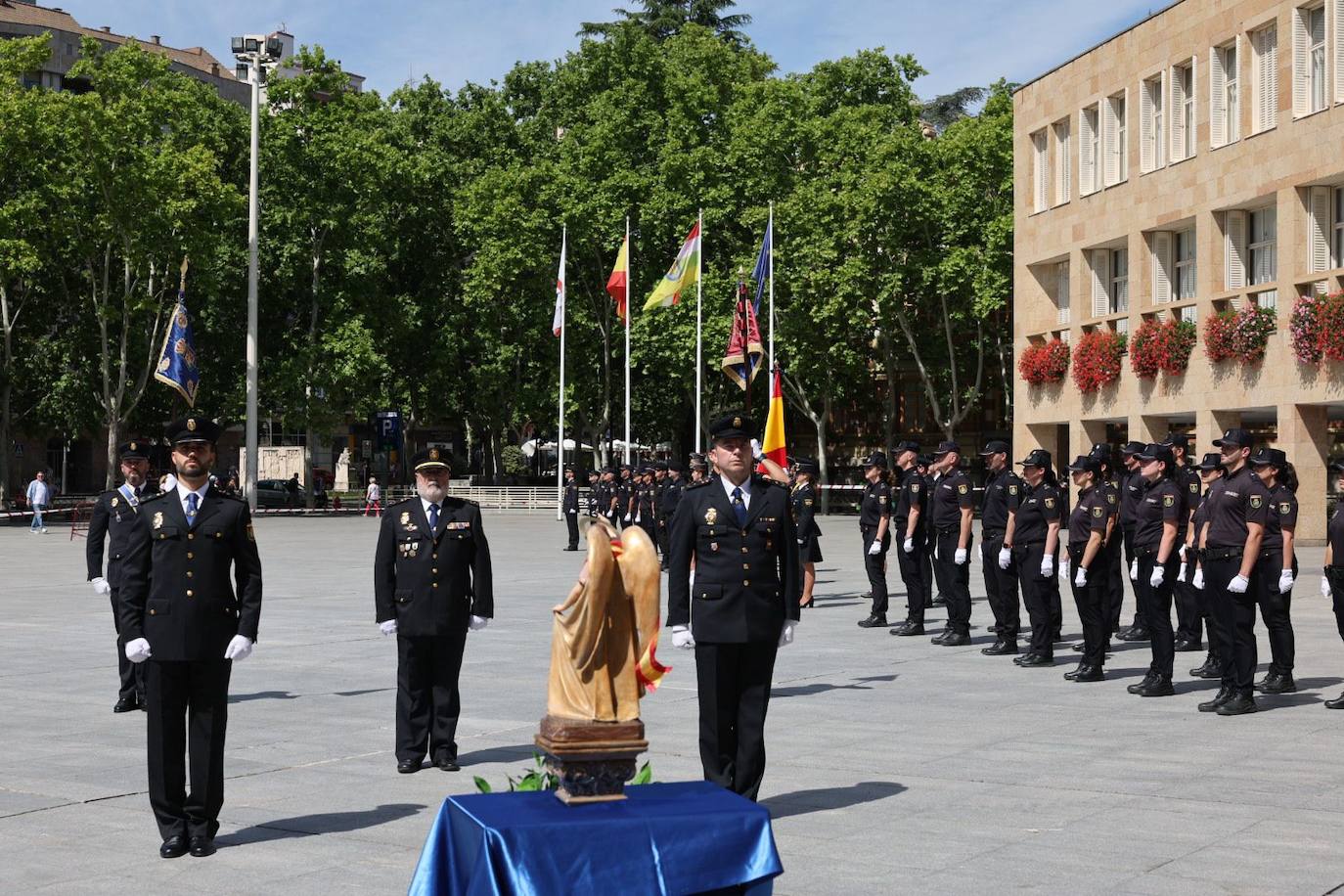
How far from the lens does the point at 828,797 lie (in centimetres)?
906

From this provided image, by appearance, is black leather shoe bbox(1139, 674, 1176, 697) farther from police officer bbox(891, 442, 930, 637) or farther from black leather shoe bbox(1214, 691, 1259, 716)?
police officer bbox(891, 442, 930, 637)

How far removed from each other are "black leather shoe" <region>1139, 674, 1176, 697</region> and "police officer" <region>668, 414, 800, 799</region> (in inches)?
222

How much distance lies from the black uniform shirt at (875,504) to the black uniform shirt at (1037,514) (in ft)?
12.0

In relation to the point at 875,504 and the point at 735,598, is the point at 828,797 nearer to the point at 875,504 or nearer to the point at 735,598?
the point at 735,598

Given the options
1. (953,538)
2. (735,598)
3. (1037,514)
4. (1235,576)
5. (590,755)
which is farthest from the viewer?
(953,538)

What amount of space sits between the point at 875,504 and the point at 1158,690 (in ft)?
22.1

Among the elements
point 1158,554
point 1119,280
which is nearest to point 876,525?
point 1158,554

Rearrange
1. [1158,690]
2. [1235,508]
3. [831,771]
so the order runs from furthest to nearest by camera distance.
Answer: [1158,690]
[1235,508]
[831,771]

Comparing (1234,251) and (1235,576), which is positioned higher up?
(1234,251)

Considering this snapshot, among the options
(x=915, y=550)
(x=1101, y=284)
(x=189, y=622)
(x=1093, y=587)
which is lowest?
(x=1093, y=587)

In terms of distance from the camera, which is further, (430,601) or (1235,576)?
(1235,576)

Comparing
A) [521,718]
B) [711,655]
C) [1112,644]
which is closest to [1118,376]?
[1112,644]

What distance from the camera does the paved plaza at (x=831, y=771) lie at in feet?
24.3

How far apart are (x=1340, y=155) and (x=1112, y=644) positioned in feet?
55.3
